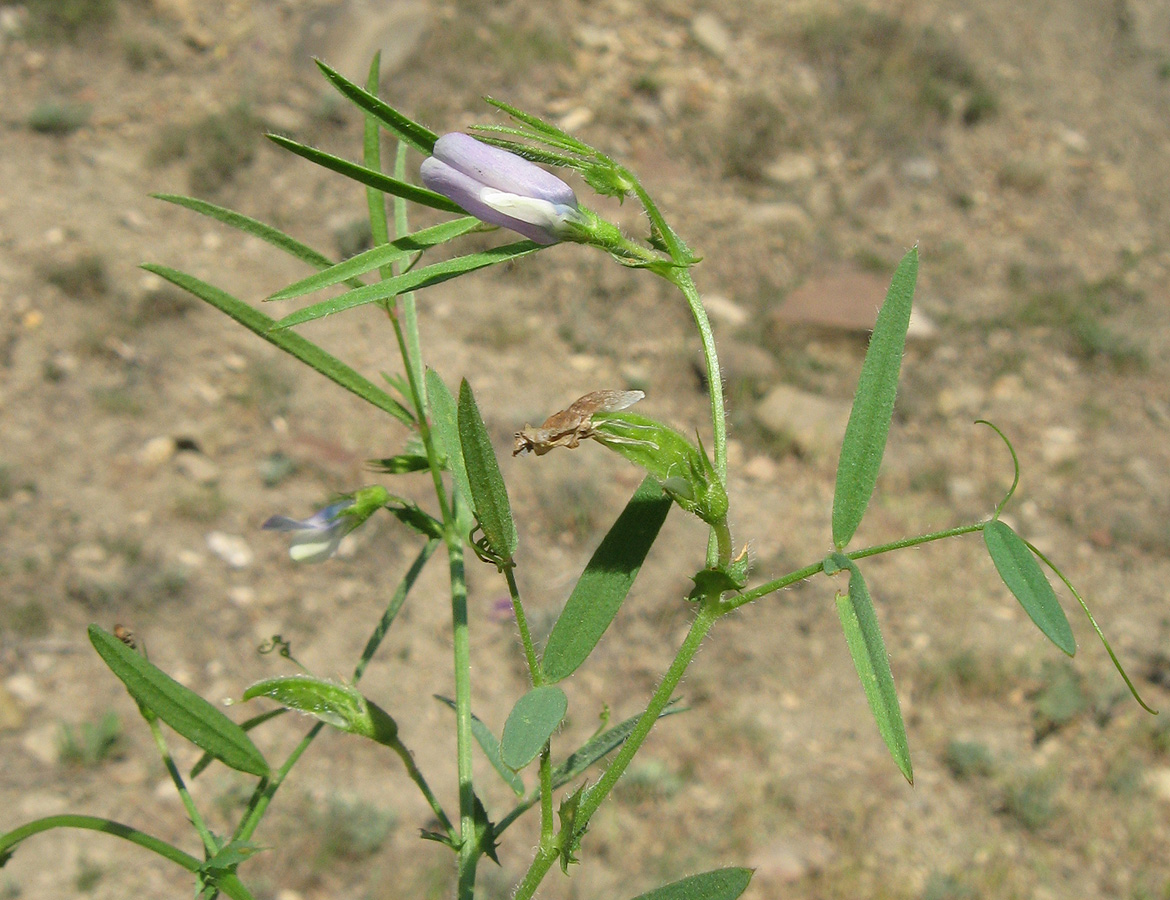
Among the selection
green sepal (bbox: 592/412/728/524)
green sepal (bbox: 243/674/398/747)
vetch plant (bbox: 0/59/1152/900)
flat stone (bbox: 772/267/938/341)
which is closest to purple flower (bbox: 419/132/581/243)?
vetch plant (bbox: 0/59/1152/900)

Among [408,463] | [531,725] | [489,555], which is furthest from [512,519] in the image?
[408,463]

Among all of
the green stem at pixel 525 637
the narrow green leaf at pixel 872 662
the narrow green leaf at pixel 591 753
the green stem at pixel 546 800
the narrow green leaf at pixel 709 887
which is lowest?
the narrow green leaf at pixel 591 753

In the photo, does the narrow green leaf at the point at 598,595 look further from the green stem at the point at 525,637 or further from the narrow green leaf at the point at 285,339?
the narrow green leaf at the point at 285,339

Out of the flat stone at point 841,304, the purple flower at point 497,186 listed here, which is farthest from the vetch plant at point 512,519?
the flat stone at point 841,304

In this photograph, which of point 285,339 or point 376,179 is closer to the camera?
point 376,179

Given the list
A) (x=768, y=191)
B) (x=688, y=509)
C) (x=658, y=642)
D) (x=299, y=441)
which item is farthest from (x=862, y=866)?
(x=768, y=191)

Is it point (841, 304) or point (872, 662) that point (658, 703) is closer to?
point (872, 662)

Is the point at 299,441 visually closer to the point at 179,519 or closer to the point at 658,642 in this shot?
the point at 179,519
